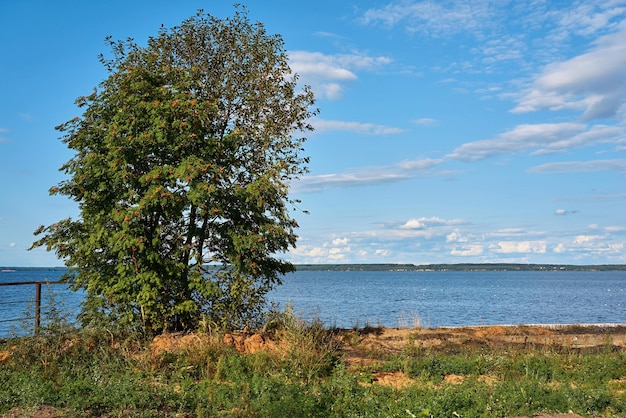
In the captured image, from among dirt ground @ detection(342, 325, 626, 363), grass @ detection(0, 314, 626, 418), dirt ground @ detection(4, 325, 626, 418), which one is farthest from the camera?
dirt ground @ detection(342, 325, 626, 363)

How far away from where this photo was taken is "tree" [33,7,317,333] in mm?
14648

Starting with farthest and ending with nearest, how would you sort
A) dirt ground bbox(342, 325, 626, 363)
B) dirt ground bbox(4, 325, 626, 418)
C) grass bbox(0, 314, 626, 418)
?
1. dirt ground bbox(342, 325, 626, 363)
2. dirt ground bbox(4, 325, 626, 418)
3. grass bbox(0, 314, 626, 418)

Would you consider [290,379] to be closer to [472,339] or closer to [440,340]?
[440,340]

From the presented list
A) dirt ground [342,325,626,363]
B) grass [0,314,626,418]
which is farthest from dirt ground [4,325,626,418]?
grass [0,314,626,418]

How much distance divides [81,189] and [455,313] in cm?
3650

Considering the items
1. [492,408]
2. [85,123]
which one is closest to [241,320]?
[85,123]

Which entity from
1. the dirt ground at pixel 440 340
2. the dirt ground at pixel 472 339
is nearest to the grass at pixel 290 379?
the dirt ground at pixel 440 340

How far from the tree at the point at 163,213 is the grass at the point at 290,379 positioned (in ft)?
4.00

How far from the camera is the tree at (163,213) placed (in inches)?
577

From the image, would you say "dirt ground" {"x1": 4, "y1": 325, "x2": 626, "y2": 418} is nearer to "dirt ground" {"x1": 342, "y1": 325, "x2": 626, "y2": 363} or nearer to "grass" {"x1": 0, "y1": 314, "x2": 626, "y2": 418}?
"dirt ground" {"x1": 342, "y1": 325, "x2": 626, "y2": 363}

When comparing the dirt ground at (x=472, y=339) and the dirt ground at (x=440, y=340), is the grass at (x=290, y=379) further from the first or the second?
the dirt ground at (x=472, y=339)

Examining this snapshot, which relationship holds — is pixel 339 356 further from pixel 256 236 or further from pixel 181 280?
pixel 181 280

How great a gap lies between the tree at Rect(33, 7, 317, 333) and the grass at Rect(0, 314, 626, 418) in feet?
4.00

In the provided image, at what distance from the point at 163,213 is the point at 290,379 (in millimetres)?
5539
